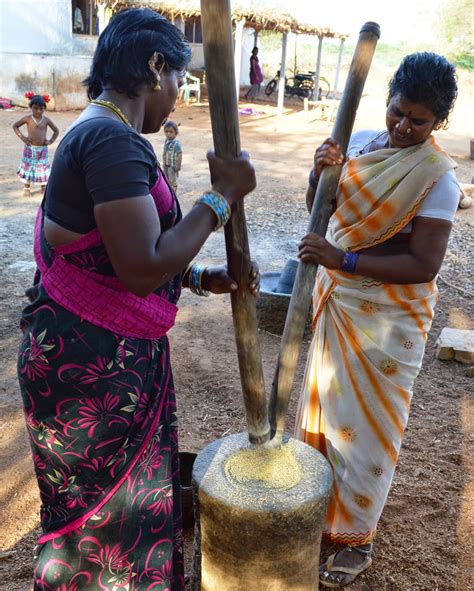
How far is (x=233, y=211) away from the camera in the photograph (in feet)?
4.65

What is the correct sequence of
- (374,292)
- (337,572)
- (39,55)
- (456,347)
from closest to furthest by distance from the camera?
(374,292)
(337,572)
(456,347)
(39,55)

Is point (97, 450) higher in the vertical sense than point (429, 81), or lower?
lower

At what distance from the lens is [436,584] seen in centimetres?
225

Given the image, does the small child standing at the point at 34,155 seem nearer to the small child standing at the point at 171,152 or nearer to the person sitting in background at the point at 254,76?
the small child standing at the point at 171,152

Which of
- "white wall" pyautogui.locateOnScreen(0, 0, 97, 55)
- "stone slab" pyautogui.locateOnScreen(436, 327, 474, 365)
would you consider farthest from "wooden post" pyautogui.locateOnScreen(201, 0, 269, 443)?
"white wall" pyautogui.locateOnScreen(0, 0, 97, 55)

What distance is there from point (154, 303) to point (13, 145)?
31.8 ft

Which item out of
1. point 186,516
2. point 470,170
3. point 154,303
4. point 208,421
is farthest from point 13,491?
point 470,170

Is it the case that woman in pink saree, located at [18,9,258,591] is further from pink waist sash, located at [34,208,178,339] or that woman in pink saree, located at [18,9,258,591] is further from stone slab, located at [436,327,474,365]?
stone slab, located at [436,327,474,365]

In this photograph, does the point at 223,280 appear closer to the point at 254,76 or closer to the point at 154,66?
the point at 154,66

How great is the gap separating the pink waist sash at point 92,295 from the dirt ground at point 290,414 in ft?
4.26

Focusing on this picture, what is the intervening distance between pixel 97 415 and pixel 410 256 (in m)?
1.09

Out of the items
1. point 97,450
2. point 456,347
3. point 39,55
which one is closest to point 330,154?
point 97,450

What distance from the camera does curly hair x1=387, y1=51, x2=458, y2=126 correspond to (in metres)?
1.78

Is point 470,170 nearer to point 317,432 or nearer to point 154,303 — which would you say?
point 317,432
